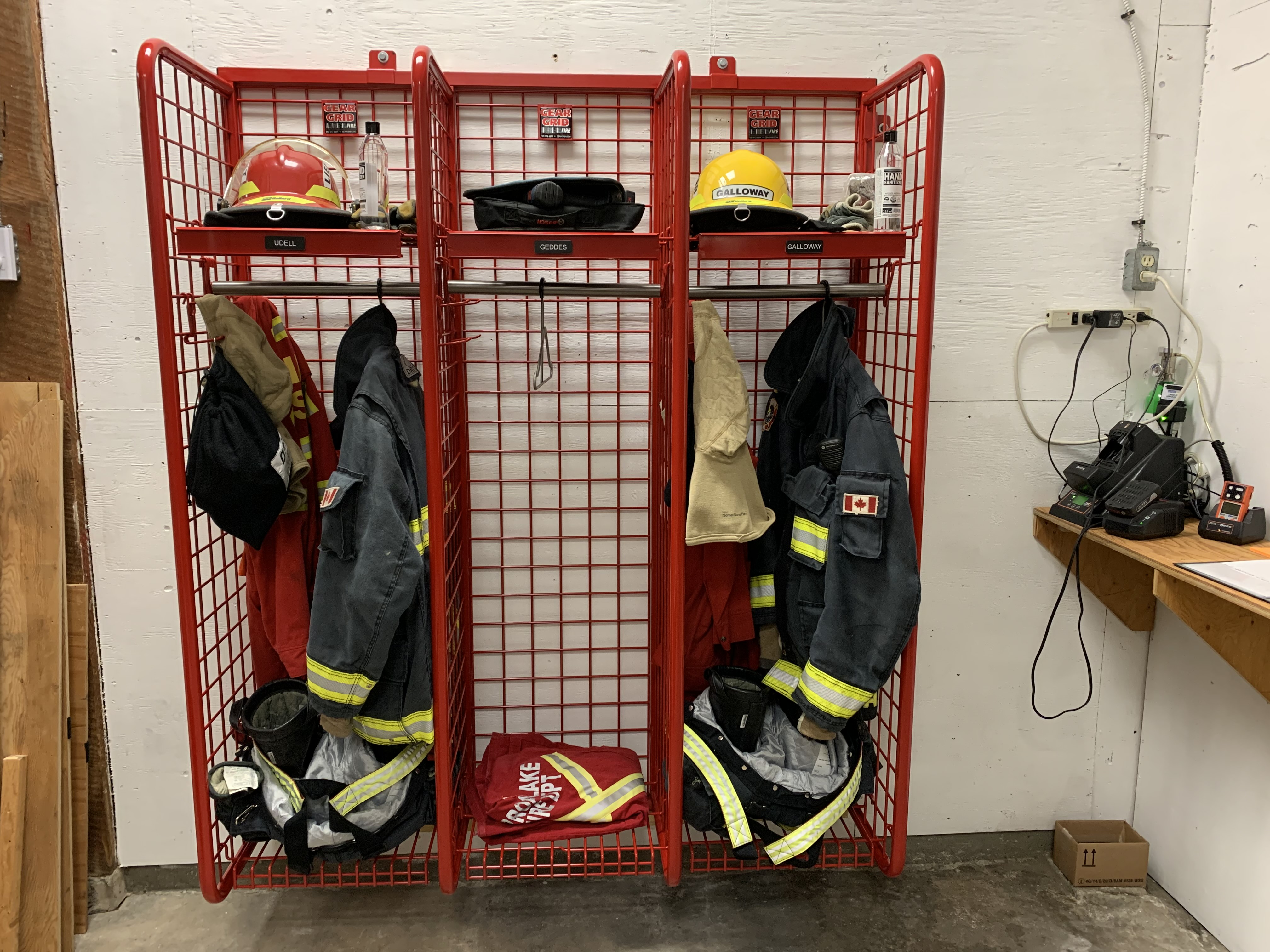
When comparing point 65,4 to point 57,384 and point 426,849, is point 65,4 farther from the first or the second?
point 426,849

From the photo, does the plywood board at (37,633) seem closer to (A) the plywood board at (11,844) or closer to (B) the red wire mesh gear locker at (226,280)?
(A) the plywood board at (11,844)

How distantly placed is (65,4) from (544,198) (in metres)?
1.37

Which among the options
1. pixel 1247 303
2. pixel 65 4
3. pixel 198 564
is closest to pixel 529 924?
pixel 198 564

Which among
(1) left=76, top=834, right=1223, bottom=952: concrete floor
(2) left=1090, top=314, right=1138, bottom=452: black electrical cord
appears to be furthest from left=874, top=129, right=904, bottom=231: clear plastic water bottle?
(1) left=76, top=834, right=1223, bottom=952: concrete floor

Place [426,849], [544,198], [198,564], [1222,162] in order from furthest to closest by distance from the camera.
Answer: [426,849]
[1222,162]
[198,564]
[544,198]

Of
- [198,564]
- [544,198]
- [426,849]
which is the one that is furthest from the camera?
[426,849]

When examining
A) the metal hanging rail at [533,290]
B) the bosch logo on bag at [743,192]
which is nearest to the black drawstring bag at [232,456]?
the metal hanging rail at [533,290]

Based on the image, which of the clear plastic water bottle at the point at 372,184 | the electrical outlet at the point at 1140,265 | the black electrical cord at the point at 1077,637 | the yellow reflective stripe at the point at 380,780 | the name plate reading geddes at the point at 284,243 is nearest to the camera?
the name plate reading geddes at the point at 284,243

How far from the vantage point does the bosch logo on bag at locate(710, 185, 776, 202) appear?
1.89 metres

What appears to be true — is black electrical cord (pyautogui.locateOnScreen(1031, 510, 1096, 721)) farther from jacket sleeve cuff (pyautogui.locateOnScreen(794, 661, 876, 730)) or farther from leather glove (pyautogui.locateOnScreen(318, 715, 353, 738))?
leather glove (pyautogui.locateOnScreen(318, 715, 353, 738))

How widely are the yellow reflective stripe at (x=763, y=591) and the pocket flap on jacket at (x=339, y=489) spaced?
3.22ft

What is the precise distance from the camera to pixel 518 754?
7.45 feet

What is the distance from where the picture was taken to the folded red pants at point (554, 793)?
2.03 metres

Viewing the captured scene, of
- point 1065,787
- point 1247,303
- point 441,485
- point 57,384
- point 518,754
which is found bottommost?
point 1065,787
